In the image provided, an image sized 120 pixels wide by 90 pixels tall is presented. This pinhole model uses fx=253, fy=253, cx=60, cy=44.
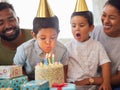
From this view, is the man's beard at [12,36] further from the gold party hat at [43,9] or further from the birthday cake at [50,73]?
the birthday cake at [50,73]

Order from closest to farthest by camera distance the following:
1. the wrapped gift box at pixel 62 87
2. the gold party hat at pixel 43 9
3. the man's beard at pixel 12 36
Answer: the wrapped gift box at pixel 62 87, the gold party hat at pixel 43 9, the man's beard at pixel 12 36

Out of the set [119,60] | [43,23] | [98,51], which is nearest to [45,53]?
[43,23]

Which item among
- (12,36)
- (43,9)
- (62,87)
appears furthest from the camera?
(12,36)

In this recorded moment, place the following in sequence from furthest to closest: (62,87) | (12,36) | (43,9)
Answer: (12,36) < (43,9) < (62,87)

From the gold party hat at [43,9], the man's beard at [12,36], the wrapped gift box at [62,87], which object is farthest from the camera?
the man's beard at [12,36]

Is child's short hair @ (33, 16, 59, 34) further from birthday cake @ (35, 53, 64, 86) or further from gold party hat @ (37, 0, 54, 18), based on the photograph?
birthday cake @ (35, 53, 64, 86)

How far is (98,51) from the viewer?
103cm

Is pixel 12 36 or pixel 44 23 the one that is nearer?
pixel 44 23

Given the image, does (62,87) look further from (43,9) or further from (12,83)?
(43,9)

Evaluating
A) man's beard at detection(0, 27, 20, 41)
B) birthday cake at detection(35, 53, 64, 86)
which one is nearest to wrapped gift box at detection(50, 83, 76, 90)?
birthday cake at detection(35, 53, 64, 86)

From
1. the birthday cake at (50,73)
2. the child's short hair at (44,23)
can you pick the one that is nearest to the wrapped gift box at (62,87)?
the birthday cake at (50,73)

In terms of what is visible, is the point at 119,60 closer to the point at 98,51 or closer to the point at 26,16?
the point at 98,51

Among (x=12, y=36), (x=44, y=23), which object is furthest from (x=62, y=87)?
(x=12, y=36)

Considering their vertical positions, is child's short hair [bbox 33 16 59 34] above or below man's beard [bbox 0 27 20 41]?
above
